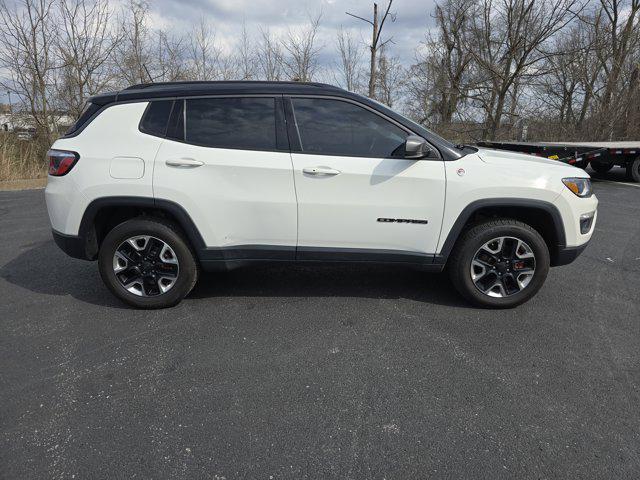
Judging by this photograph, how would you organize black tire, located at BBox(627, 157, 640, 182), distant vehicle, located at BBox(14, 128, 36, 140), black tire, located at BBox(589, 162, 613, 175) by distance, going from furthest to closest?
distant vehicle, located at BBox(14, 128, 36, 140), black tire, located at BBox(589, 162, 613, 175), black tire, located at BBox(627, 157, 640, 182)

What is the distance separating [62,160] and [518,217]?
385 cm

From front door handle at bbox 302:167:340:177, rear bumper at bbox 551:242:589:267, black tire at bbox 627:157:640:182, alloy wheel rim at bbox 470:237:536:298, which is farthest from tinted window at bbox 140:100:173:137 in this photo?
black tire at bbox 627:157:640:182

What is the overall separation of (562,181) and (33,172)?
15.6 meters

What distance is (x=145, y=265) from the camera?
3.35 meters

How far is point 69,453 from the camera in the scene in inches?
76.6

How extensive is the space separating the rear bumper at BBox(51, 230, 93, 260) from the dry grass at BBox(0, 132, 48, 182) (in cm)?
1195

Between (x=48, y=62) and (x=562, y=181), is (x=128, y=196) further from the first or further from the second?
(x=48, y=62)

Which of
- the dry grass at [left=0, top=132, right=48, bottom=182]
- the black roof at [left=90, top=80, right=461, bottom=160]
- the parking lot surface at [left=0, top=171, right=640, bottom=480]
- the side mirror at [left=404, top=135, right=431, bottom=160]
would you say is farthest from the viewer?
the dry grass at [left=0, top=132, right=48, bottom=182]

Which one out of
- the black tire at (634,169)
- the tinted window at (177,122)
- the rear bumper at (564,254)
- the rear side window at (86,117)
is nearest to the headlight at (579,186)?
the rear bumper at (564,254)

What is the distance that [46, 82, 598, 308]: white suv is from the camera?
3.11 m

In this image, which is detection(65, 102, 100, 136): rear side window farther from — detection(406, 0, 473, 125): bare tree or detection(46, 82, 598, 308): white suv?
detection(406, 0, 473, 125): bare tree

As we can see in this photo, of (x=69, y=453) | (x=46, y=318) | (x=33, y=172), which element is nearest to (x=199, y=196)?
(x=46, y=318)

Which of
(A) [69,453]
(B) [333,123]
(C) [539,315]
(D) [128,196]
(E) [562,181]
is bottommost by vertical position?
(A) [69,453]

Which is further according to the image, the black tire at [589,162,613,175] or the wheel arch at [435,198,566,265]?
the black tire at [589,162,613,175]
